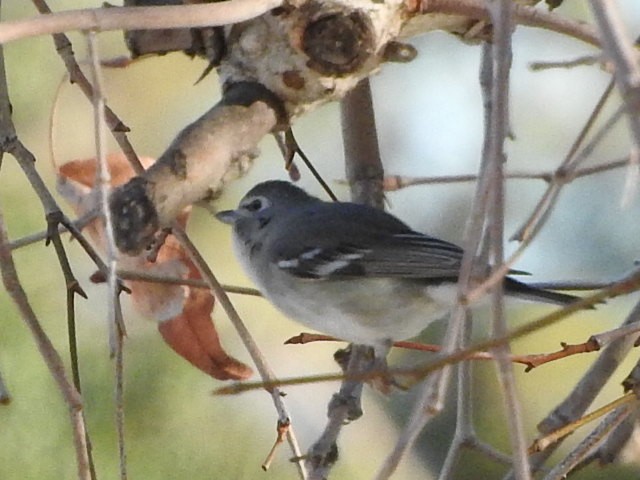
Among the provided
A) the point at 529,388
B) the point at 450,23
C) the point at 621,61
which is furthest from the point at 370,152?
the point at 529,388

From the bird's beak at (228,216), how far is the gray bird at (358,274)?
1 cm

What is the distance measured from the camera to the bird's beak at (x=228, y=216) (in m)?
1.04

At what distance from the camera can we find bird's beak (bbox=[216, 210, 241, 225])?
1.04 meters

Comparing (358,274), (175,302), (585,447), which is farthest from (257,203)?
(585,447)

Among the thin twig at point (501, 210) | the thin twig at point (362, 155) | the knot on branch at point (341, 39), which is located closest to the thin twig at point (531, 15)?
the knot on branch at point (341, 39)

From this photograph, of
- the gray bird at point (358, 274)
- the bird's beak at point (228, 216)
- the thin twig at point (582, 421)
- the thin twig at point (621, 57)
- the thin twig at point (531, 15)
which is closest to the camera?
the thin twig at point (621, 57)

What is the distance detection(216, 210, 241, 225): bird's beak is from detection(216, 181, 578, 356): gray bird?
1 centimetres

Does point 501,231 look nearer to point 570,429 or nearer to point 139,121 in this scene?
point 570,429

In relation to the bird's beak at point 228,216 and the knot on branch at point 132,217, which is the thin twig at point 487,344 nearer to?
the knot on branch at point 132,217

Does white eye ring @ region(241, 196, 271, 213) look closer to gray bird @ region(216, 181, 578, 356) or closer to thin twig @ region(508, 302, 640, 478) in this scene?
gray bird @ region(216, 181, 578, 356)

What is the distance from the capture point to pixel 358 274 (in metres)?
0.95

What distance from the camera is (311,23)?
0.72m

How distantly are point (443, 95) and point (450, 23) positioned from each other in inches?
35.1

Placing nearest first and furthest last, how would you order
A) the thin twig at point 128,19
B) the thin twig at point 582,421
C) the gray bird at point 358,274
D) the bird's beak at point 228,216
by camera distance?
the thin twig at point 128,19, the thin twig at point 582,421, the gray bird at point 358,274, the bird's beak at point 228,216
